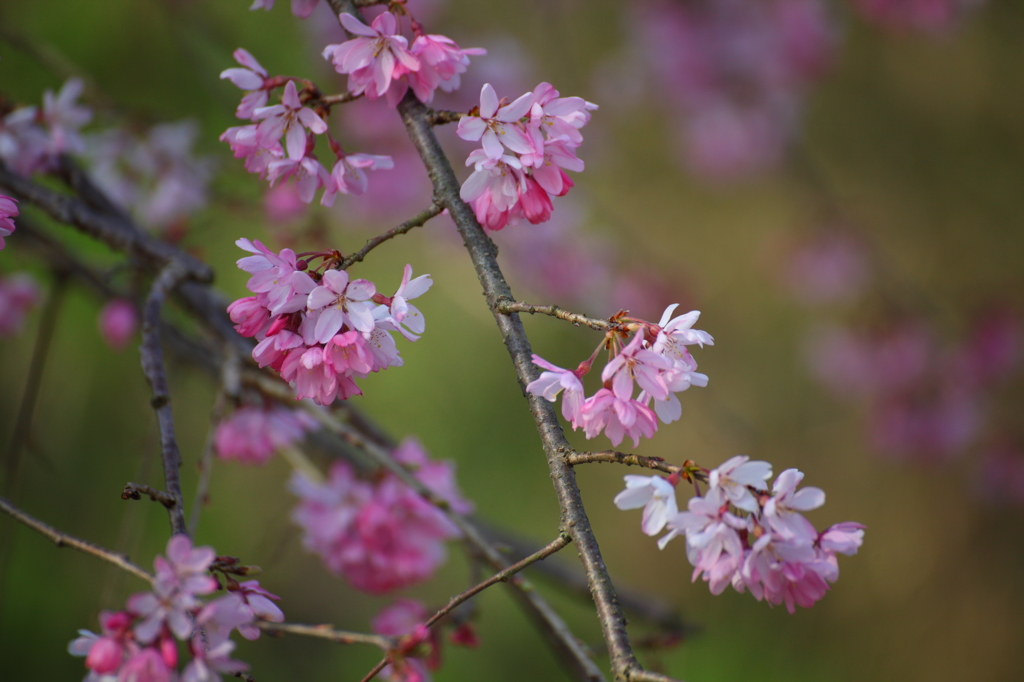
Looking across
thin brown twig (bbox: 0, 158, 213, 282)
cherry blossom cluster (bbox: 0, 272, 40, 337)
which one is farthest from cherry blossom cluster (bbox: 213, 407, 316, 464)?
cherry blossom cluster (bbox: 0, 272, 40, 337)

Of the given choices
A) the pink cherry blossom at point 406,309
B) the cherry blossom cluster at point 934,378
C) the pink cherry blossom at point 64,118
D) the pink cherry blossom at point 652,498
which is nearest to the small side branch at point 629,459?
the pink cherry blossom at point 652,498

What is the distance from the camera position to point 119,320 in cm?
121

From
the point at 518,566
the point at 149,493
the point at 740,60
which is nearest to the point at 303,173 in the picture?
the point at 149,493

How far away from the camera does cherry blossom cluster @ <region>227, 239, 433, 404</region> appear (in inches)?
21.0

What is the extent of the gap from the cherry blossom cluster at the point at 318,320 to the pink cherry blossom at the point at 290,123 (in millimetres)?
142

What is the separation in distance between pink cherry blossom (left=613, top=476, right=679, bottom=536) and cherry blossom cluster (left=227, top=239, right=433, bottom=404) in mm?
216

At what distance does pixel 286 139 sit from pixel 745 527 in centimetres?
56

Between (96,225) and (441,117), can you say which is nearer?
(441,117)

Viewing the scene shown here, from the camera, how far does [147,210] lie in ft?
4.52

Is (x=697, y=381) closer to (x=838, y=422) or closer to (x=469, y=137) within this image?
(x=469, y=137)

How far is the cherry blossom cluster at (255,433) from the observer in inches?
39.0

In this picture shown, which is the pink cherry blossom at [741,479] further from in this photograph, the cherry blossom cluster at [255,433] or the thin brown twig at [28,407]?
the thin brown twig at [28,407]

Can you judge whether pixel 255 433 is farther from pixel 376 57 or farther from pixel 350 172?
pixel 376 57

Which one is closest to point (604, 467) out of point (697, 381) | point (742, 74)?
point (742, 74)
